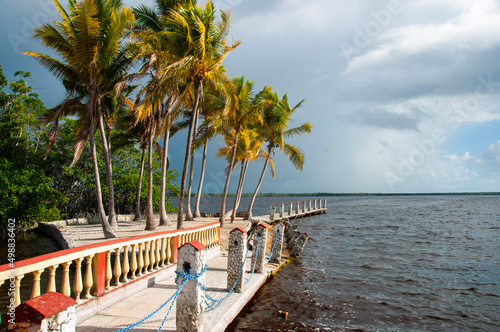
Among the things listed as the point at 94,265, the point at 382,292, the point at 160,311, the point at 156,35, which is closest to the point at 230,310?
the point at 160,311

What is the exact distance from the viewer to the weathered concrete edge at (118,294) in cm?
528

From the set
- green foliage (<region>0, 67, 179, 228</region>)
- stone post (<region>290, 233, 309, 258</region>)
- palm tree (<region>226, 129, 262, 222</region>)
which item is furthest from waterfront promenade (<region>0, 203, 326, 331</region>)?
palm tree (<region>226, 129, 262, 222</region>)

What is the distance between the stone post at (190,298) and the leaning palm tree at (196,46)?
9.57 m

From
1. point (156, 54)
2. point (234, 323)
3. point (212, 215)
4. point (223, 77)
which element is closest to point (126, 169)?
point (212, 215)

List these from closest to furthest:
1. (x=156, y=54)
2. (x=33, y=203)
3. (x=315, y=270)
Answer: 1. (x=315, y=270)
2. (x=156, y=54)
3. (x=33, y=203)

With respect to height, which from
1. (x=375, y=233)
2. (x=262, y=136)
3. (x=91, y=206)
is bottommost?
(x=375, y=233)

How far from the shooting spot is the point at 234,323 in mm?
6844

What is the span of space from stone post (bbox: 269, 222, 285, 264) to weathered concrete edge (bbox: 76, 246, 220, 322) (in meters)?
4.21

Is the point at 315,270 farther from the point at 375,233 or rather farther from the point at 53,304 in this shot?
the point at 375,233

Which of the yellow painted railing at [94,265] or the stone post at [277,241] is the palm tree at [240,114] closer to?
the stone post at [277,241]

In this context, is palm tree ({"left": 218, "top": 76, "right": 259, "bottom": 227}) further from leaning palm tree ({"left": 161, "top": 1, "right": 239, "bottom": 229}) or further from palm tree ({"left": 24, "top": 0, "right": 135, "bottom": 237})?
palm tree ({"left": 24, "top": 0, "right": 135, "bottom": 237})

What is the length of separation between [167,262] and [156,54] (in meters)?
10.8

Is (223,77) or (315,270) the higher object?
(223,77)

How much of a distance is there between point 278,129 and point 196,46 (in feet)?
43.6
